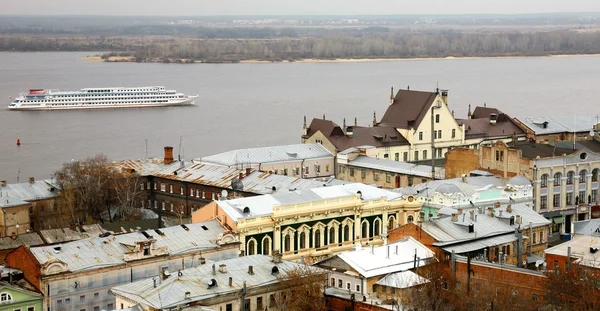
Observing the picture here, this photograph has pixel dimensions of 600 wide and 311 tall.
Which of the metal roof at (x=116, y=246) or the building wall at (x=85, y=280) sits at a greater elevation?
the metal roof at (x=116, y=246)

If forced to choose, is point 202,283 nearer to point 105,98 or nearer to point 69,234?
point 69,234

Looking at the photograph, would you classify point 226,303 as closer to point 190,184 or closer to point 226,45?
point 190,184

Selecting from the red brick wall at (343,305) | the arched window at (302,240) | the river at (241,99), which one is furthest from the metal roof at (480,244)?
the river at (241,99)

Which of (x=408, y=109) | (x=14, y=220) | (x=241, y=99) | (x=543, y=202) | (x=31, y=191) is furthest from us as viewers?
(x=241, y=99)

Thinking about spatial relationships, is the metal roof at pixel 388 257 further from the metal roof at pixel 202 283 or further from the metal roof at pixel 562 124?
the metal roof at pixel 562 124

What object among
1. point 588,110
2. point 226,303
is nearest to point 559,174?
point 226,303

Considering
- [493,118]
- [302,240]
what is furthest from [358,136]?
[302,240]
